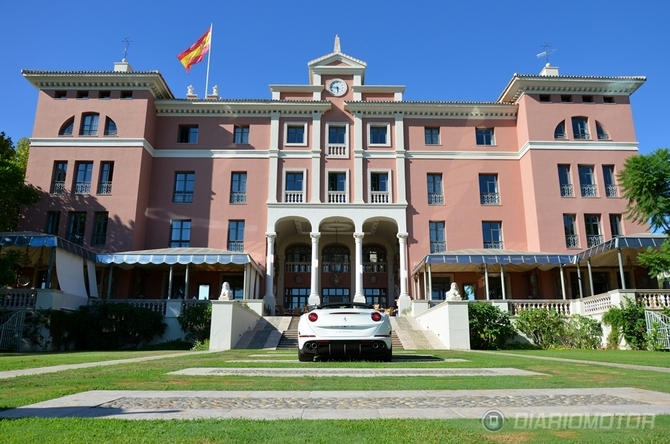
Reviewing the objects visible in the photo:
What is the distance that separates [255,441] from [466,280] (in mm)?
27530

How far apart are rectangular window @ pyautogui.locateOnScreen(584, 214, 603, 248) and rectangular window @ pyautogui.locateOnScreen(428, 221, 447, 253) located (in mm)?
8077

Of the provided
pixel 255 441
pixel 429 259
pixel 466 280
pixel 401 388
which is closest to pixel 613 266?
pixel 466 280

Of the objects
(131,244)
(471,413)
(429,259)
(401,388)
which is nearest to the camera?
(471,413)

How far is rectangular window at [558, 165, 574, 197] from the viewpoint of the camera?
2864 cm

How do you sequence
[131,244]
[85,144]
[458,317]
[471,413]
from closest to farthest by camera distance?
1. [471,413]
2. [458,317]
3. [131,244]
4. [85,144]

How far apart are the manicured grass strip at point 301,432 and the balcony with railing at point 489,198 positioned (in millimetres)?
27454

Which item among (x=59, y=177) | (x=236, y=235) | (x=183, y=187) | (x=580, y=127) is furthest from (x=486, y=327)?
(x=59, y=177)

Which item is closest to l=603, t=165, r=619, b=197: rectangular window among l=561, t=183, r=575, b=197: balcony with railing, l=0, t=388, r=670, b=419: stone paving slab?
l=561, t=183, r=575, b=197: balcony with railing

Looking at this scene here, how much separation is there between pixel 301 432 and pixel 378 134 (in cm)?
2921

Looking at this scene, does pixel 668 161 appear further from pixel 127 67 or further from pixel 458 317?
pixel 127 67

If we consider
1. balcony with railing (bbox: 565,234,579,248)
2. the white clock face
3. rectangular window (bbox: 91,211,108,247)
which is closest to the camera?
rectangular window (bbox: 91,211,108,247)

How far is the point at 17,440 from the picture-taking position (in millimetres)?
2877

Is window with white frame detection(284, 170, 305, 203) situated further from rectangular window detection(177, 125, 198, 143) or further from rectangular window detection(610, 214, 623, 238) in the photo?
rectangular window detection(610, 214, 623, 238)

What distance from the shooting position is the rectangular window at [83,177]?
92.5ft
